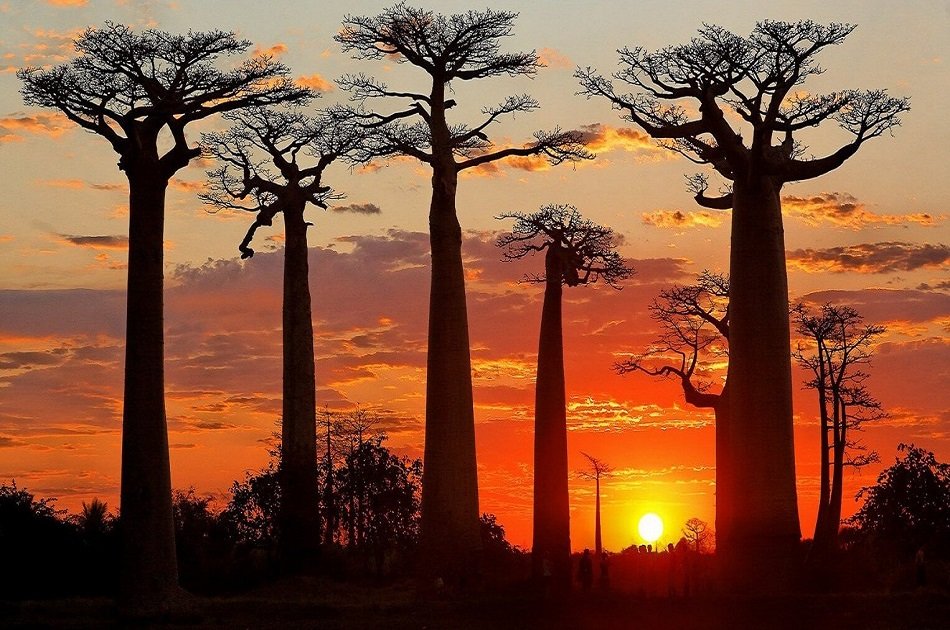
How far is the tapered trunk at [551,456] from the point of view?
27266 mm

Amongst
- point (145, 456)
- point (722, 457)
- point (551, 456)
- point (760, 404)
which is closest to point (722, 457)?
point (722, 457)

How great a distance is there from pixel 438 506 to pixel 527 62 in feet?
30.2

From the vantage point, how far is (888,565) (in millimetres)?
27047

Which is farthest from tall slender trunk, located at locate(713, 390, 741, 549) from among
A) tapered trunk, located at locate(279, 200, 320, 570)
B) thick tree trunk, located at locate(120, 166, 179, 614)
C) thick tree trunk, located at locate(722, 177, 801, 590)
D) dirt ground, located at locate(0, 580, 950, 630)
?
thick tree trunk, located at locate(120, 166, 179, 614)

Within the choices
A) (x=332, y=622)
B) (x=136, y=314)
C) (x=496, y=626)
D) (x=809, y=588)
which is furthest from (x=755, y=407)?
(x=136, y=314)

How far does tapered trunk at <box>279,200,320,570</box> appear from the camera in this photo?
25.8m

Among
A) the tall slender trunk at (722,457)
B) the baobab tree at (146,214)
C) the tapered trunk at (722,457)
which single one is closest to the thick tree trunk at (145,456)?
the baobab tree at (146,214)

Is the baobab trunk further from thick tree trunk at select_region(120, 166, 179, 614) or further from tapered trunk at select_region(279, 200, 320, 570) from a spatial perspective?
thick tree trunk at select_region(120, 166, 179, 614)

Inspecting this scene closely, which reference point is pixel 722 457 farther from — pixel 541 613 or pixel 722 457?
pixel 541 613

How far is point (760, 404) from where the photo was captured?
71.7ft

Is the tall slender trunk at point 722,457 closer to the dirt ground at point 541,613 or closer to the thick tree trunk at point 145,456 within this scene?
the dirt ground at point 541,613

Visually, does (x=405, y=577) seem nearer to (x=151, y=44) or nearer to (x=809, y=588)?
(x=809, y=588)

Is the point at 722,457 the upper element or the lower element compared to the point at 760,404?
lower

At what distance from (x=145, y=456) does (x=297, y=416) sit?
7.95m
